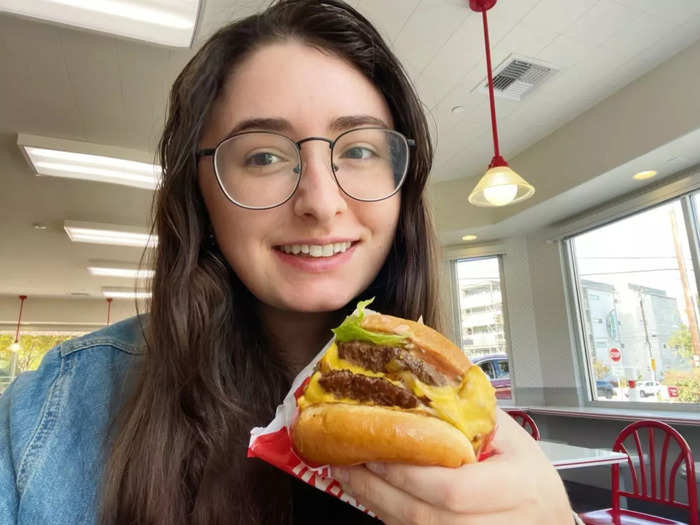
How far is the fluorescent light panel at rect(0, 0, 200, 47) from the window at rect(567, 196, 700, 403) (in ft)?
16.9

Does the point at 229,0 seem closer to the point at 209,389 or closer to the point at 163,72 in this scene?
the point at 163,72

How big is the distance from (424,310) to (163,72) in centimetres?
367

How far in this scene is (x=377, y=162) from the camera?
3.60 feet

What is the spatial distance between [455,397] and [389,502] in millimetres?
193

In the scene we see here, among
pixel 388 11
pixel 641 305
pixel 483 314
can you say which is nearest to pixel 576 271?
pixel 641 305

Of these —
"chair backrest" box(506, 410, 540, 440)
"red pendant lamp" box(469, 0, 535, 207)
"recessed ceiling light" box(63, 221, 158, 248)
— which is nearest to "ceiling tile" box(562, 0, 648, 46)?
"red pendant lamp" box(469, 0, 535, 207)

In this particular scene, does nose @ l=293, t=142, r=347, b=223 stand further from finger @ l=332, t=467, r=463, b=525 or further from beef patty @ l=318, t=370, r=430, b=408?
finger @ l=332, t=467, r=463, b=525

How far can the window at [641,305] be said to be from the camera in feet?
15.8

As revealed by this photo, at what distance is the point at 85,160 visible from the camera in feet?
15.6

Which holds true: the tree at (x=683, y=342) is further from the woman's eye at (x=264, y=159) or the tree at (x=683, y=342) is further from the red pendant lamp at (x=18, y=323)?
the red pendant lamp at (x=18, y=323)

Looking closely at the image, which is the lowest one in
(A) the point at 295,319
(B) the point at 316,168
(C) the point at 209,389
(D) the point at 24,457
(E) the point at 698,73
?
(D) the point at 24,457

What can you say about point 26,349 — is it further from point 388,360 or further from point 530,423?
point 388,360

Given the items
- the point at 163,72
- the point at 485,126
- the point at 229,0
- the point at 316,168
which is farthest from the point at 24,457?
the point at 485,126

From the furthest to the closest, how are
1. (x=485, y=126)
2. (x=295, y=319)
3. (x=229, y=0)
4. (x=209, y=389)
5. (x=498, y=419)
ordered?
(x=485, y=126)
(x=229, y=0)
(x=295, y=319)
(x=209, y=389)
(x=498, y=419)
